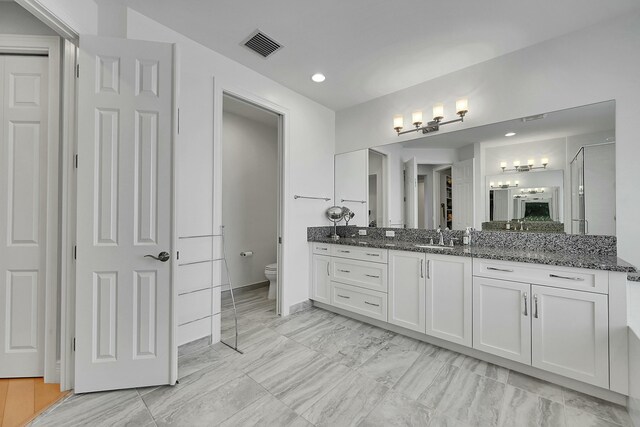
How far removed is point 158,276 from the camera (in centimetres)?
172

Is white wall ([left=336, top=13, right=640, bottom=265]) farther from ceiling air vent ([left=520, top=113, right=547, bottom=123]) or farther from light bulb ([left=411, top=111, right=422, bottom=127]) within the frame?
light bulb ([left=411, top=111, right=422, bottom=127])

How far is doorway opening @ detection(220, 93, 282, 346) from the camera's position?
12.0ft

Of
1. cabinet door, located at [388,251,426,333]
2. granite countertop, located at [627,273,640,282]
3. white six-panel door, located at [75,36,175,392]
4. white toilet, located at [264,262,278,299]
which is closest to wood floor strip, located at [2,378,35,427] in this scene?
white six-panel door, located at [75,36,175,392]

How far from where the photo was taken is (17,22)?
176 cm

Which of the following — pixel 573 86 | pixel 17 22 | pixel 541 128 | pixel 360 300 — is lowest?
pixel 360 300

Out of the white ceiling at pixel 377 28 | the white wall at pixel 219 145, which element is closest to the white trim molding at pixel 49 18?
the white wall at pixel 219 145

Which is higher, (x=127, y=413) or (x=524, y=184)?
(x=524, y=184)

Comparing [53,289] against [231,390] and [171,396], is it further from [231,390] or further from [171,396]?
[231,390]

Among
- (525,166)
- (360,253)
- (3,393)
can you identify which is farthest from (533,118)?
(3,393)

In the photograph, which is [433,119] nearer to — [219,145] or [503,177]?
[503,177]

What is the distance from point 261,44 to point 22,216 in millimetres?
2197

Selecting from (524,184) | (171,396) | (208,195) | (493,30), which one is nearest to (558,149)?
(524,184)

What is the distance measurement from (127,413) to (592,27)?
13.5 ft

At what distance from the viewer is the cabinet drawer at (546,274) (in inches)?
63.6
